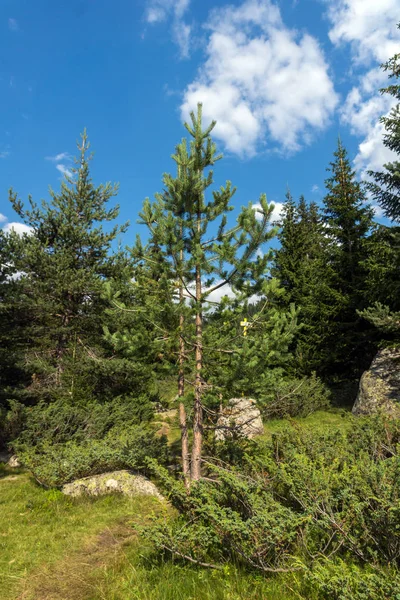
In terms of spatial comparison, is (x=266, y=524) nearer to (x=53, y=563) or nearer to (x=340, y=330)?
(x=53, y=563)

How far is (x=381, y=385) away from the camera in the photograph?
12.3m

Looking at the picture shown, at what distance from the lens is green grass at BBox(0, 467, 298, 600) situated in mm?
3637

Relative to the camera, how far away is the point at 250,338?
21.5ft

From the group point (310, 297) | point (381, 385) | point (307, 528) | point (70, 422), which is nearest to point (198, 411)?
point (307, 528)

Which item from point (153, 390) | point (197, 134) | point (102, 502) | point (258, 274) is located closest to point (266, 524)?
point (258, 274)

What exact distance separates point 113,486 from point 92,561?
3041 mm

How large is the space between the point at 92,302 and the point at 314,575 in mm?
13383

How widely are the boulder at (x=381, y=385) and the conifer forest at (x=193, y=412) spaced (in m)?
0.07

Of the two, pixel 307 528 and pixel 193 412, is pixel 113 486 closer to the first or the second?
pixel 193 412

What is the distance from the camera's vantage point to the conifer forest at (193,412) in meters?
3.78

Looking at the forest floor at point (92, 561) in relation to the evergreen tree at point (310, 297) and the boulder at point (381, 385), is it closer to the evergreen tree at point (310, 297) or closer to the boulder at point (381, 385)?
the boulder at point (381, 385)

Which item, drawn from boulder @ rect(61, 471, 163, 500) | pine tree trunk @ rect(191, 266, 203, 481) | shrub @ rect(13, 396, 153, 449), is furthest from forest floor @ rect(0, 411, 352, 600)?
shrub @ rect(13, 396, 153, 449)

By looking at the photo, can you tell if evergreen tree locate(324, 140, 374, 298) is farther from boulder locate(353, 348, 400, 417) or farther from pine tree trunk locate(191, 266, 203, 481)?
pine tree trunk locate(191, 266, 203, 481)

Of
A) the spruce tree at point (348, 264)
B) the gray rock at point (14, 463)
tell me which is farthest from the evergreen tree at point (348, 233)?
the gray rock at point (14, 463)
